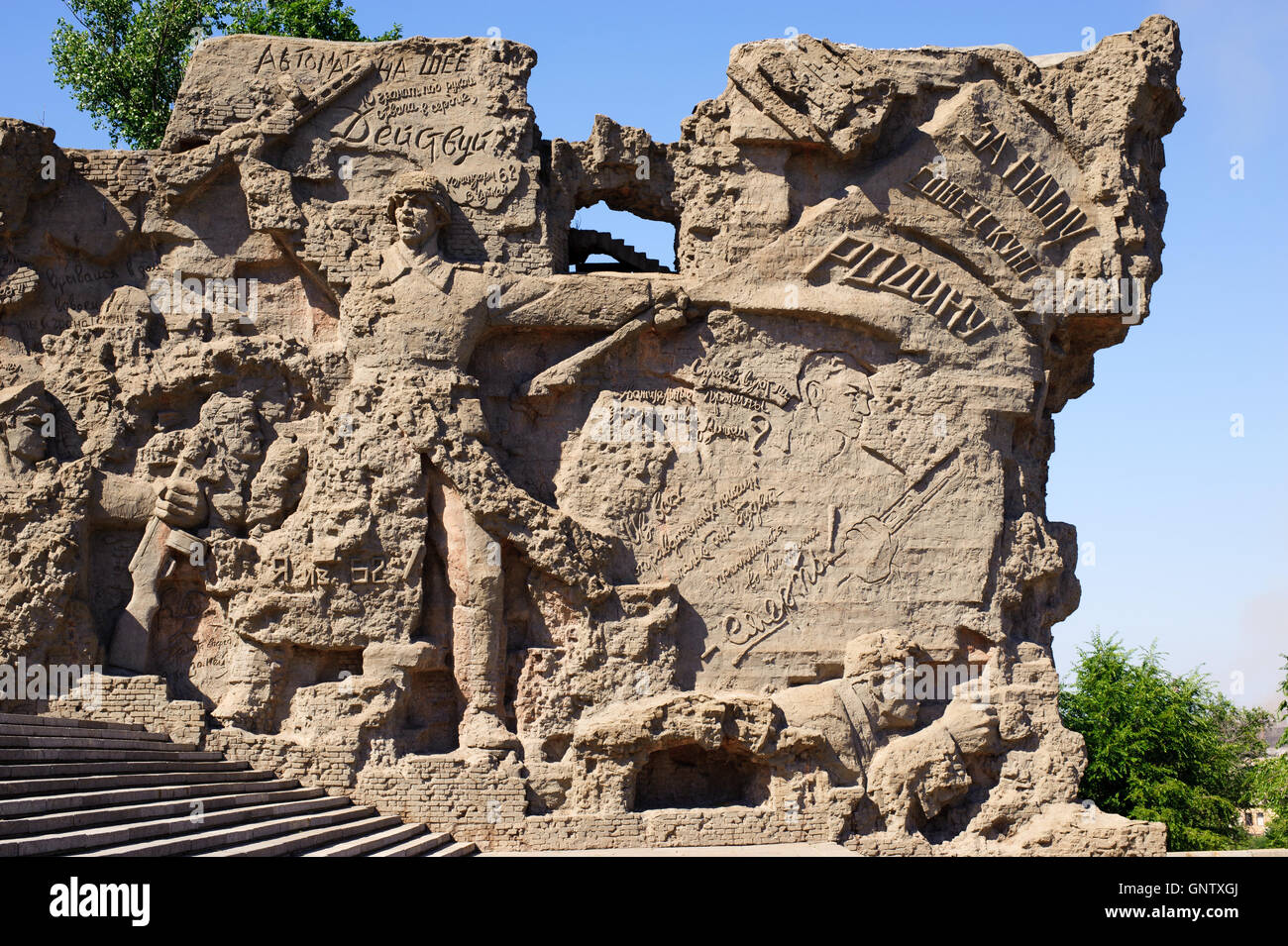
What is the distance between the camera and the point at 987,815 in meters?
11.9

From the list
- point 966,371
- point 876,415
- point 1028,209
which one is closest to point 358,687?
point 876,415

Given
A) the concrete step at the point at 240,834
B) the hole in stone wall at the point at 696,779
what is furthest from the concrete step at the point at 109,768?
the hole in stone wall at the point at 696,779

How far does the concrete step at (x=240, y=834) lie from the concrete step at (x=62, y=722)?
157 cm

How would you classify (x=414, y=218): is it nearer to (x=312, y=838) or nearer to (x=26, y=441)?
(x=26, y=441)

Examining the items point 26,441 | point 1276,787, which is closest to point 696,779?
point 26,441

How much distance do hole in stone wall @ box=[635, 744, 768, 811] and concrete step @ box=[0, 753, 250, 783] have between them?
3.16 metres

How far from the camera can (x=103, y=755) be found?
33.0 ft

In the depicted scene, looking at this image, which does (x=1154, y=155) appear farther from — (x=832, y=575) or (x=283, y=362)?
(x=283, y=362)

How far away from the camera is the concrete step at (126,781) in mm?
8844

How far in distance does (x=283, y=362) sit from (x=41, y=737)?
3.56 metres

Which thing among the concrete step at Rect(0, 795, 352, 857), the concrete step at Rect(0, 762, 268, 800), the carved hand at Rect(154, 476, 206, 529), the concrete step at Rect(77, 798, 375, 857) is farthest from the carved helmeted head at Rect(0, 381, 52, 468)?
the concrete step at Rect(77, 798, 375, 857)

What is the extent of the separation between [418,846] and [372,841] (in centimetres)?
39

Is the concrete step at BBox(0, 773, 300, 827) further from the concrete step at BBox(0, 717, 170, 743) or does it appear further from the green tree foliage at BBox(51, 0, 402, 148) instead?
the green tree foliage at BBox(51, 0, 402, 148)

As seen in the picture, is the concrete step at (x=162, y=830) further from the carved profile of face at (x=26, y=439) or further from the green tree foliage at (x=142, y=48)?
the green tree foliage at (x=142, y=48)
